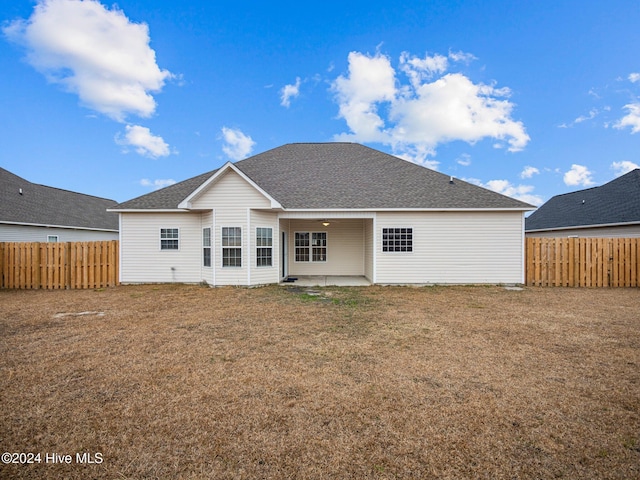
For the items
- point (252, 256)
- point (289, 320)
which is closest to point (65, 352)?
point (289, 320)

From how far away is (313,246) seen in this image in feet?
53.5

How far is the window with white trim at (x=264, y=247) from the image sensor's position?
12.6 meters

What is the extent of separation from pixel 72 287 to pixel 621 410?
16.7 meters

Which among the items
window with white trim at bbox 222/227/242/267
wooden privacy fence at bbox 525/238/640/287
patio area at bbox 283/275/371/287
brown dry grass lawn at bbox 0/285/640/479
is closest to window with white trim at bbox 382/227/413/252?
patio area at bbox 283/275/371/287

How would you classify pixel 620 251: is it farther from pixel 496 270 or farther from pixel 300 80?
pixel 300 80

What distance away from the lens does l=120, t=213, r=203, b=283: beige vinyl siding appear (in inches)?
524

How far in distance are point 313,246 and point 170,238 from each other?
6.95m

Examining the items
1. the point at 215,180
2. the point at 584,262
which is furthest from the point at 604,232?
the point at 215,180

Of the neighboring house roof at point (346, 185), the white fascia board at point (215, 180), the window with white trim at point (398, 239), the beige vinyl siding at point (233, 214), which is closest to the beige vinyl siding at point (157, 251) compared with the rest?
the neighboring house roof at point (346, 185)

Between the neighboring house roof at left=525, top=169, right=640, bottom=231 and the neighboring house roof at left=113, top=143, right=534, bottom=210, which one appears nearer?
the neighboring house roof at left=113, top=143, right=534, bottom=210

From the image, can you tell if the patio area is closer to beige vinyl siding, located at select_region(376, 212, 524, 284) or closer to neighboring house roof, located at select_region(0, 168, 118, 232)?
beige vinyl siding, located at select_region(376, 212, 524, 284)

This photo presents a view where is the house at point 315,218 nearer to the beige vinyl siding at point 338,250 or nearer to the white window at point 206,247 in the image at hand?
the white window at point 206,247

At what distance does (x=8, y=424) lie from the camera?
305 centimetres

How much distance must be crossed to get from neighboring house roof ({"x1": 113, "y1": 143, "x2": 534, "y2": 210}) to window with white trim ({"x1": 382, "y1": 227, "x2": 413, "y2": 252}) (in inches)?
41.9
